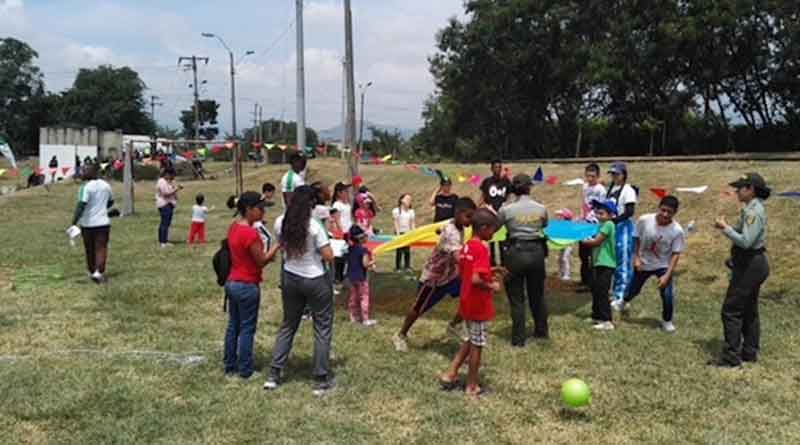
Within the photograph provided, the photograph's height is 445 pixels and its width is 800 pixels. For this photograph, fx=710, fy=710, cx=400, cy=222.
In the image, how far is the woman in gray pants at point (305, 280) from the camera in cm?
562

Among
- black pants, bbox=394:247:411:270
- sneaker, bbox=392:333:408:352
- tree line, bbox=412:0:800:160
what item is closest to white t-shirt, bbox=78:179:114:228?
black pants, bbox=394:247:411:270

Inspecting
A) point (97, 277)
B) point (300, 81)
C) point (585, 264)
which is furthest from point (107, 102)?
point (585, 264)

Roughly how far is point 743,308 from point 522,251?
206 cm

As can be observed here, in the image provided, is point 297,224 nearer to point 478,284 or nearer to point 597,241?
point 478,284

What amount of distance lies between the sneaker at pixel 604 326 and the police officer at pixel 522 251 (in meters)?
0.96

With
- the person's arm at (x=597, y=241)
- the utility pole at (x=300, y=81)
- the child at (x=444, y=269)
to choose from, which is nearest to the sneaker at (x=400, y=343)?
the child at (x=444, y=269)

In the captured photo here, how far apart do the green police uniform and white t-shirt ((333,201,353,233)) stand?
449 centimetres

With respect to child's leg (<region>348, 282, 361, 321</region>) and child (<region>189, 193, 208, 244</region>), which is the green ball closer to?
child's leg (<region>348, 282, 361, 321</region>)

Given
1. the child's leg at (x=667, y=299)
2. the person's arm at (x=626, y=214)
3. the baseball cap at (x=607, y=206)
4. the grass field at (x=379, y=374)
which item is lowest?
the grass field at (x=379, y=374)

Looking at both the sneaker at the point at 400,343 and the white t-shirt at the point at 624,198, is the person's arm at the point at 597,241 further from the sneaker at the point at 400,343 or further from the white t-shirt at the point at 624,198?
the sneaker at the point at 400,343

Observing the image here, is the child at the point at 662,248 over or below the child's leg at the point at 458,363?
over

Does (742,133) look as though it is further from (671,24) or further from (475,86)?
(475,86)

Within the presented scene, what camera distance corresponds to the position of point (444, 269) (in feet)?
22.4

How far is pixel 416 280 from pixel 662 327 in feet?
12.9
